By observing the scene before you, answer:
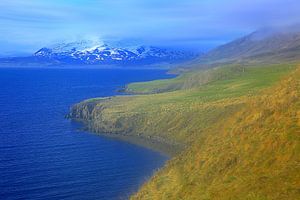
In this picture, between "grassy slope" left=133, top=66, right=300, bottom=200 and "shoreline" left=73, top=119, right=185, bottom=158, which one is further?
"shoreline" left=73, top=119, right=185, bottom=158

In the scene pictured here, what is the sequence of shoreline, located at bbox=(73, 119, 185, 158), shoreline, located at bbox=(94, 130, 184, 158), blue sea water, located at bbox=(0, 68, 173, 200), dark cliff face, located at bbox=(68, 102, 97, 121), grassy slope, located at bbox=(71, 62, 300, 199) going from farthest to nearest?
dark cliff face, located at bbox=(68, 102, 97, 121) < shoreline, located at bbox=(73, 119, 185, 158) < shoreline, located at bbox=(94, 130, 184, 158) < blue sea water, located at bbox=(0, 68, 173, 200) < grassy slope, located at bbox=(71, 62, 300, 199)

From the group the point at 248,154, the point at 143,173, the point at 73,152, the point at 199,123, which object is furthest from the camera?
the point at 199,123

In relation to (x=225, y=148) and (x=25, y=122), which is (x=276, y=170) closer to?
(x=225, y=148)

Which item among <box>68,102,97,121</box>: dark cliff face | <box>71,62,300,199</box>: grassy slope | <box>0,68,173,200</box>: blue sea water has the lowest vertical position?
<box>0,68,173,200</box>: blue sea water

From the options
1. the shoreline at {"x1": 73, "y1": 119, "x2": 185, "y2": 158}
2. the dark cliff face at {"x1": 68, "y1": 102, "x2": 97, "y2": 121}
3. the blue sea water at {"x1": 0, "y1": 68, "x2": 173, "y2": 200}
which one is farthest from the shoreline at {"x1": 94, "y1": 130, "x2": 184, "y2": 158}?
the dark cliff face at {"x1": 68, "y1": 102, "x2": 97, "y2": 121}

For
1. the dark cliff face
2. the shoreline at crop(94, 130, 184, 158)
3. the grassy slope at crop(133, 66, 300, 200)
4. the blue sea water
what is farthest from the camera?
the dark cliff face

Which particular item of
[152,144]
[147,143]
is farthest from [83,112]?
[152,144]

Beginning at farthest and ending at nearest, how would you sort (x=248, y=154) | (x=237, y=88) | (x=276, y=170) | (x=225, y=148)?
1. (x=237, y=88)
2. (x=225, y=148)
3. (x=248, y=154)
4. (x=276, y=170)

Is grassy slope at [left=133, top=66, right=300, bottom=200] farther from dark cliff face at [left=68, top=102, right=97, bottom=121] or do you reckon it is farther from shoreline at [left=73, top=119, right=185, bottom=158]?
dark cliff face at [left=68, top=102, right=97, bottom=121]

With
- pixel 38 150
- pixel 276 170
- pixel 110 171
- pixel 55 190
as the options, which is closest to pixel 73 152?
pixel 38 150

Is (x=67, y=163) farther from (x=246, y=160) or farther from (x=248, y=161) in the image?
(x=248, y=161)

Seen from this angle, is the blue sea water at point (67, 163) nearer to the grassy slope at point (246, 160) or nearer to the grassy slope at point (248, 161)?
the grassy slope at point (246, 160)
